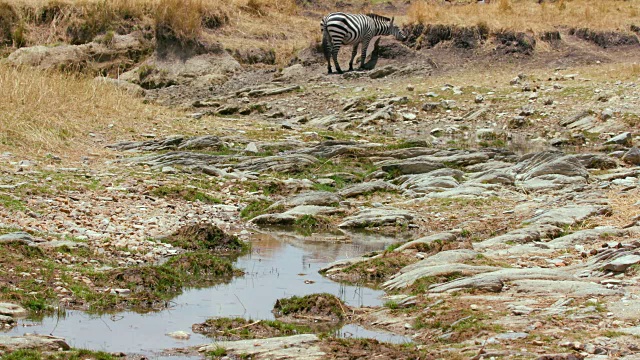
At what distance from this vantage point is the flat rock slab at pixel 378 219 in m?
13.0

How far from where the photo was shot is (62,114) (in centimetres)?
1864

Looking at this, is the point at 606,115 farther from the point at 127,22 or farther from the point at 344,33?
the point at 127,22

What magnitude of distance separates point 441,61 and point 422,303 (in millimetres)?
21899

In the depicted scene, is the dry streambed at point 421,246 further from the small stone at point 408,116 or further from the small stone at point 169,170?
the small stone at point 408,116

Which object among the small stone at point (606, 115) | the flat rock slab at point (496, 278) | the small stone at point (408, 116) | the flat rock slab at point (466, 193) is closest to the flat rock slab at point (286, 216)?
the flat rock slab at point (466, 193)

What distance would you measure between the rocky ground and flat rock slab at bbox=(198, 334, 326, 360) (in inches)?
0.8

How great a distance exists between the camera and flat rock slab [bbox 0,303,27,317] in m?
7.76

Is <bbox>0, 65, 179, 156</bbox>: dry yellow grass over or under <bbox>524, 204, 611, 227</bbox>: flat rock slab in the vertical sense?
under

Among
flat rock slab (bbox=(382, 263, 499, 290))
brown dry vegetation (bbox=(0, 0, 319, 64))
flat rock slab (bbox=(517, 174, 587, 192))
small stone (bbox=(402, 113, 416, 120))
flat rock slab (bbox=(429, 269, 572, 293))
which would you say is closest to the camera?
flat rock slab (bbox=(429, 269, 572, 293))

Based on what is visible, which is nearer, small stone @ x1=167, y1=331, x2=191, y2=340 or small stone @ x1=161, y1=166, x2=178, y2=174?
small stone @ x1=167, y1=331, x2=191, y2=340

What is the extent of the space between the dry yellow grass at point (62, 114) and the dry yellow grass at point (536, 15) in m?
12.1

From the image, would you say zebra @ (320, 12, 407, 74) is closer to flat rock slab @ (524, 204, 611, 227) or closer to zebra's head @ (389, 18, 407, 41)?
zebra's head @ (389, 18, 407, 41)

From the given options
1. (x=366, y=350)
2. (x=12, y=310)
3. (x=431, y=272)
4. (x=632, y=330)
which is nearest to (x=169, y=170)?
(x=431, y=272)

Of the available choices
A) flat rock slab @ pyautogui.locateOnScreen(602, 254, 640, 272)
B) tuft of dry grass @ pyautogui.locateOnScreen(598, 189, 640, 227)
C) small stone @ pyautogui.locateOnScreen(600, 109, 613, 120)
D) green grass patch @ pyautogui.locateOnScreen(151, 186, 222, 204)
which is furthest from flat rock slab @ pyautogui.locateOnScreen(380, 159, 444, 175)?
flat rock slab @ pyautogui.locateOnScreen(602, 254, 640, 272)
